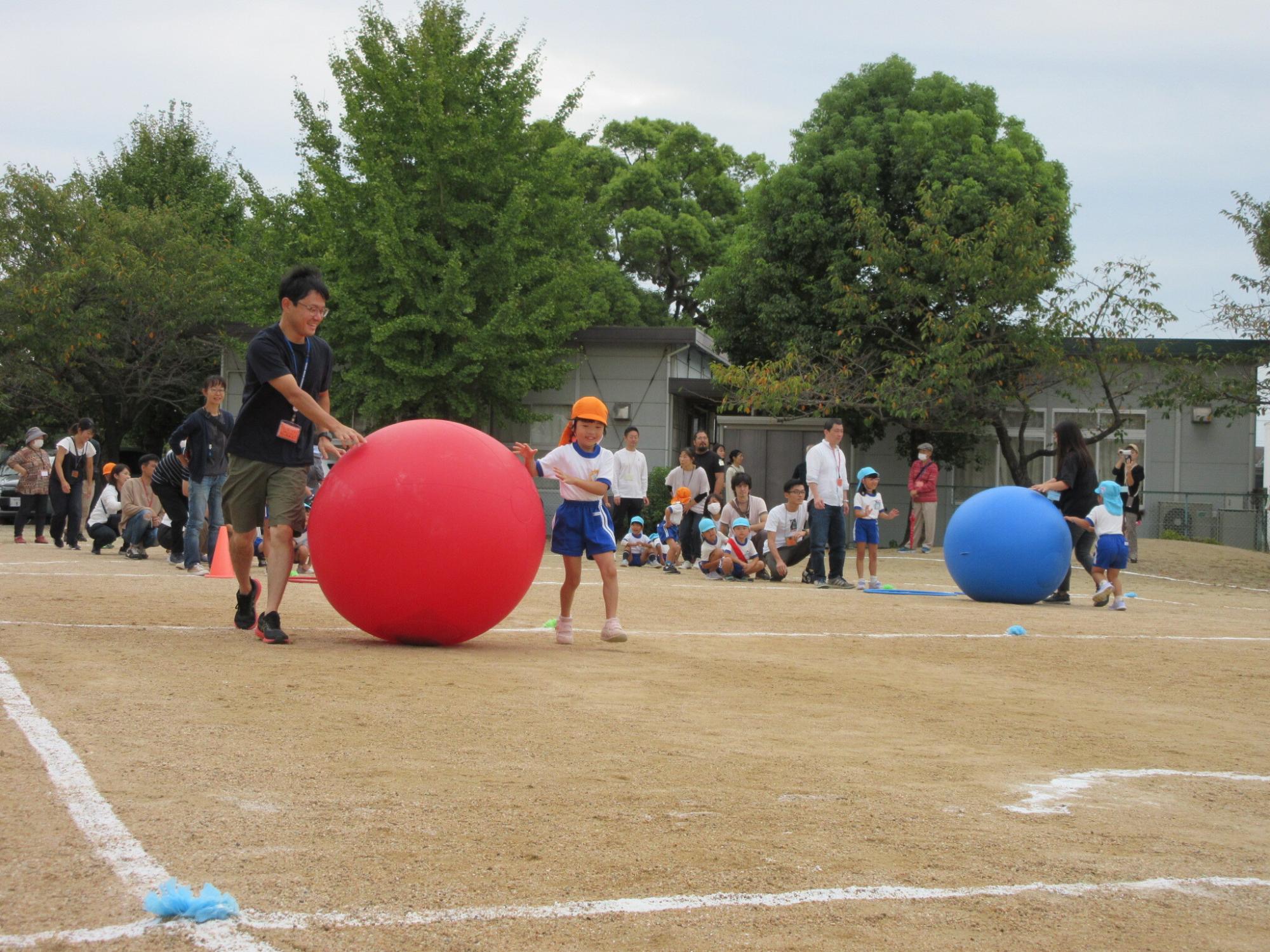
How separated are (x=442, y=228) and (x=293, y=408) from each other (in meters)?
19.1

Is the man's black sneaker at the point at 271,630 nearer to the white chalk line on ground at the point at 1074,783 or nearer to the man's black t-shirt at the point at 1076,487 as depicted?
the white chalk line on ground at the point at 1074,783

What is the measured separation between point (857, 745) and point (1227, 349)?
26.2 meters

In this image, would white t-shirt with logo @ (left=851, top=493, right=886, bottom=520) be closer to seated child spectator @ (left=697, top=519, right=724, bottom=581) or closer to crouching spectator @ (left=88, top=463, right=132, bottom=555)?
seated child spectator @ (left=697, top=519, right=724, bottom=581)

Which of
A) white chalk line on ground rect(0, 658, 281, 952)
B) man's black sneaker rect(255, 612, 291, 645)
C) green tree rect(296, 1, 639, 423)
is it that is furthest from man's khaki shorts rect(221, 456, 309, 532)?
green tree rect(296, 1, 639, 423)

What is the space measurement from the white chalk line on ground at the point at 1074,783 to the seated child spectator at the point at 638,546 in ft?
45.2

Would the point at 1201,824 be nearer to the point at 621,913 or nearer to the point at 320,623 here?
the point at 621,913

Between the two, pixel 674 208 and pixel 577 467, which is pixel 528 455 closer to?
pixel 577 467

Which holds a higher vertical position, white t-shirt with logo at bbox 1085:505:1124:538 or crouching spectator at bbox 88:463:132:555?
white t-shirt with logo at bbox 1085:505:1124:538

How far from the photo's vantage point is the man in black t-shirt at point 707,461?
775 inches

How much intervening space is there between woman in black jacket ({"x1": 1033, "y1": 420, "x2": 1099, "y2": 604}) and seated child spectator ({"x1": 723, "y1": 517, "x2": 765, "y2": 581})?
13.0ft

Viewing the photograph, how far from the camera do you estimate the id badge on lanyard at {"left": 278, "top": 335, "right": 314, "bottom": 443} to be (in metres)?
7.64

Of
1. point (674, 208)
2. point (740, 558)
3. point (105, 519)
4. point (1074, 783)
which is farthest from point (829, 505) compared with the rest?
point (674, 208)

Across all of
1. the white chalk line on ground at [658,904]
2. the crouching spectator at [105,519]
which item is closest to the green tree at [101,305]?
the crouching spectator at [105,519]

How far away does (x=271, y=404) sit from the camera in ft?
25.5
